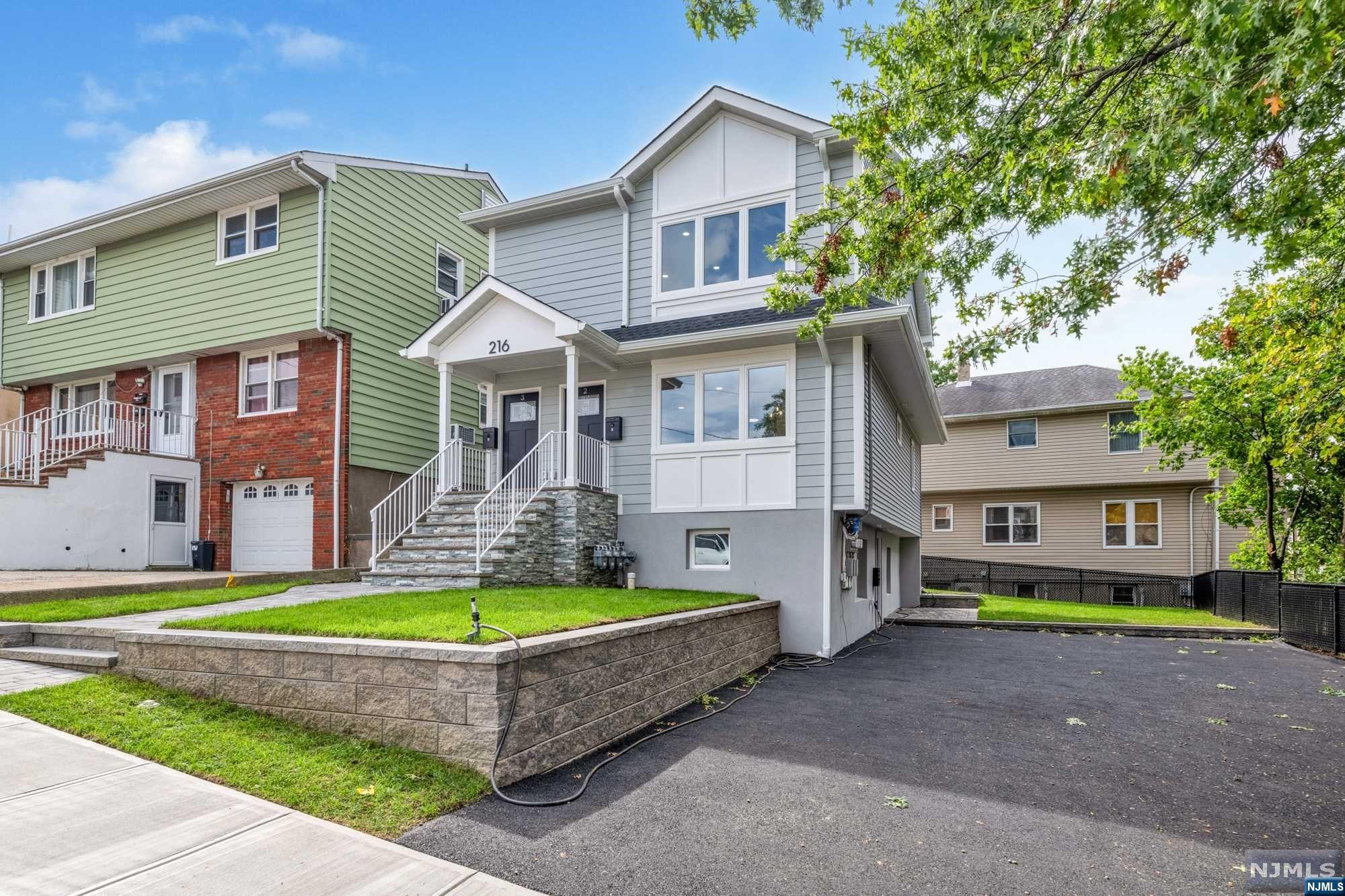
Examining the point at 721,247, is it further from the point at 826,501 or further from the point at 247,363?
the point at 247,363

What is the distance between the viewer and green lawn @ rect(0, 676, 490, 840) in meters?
4.04

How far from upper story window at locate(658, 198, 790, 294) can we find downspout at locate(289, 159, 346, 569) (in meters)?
6.40

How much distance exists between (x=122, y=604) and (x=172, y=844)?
18.7 ft

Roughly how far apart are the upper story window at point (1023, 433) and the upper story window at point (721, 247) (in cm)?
1600

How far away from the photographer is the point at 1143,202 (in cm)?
554

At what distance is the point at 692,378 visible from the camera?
1124 cm

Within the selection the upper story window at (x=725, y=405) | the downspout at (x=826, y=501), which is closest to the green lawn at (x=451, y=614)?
the downspout at (x=826, y=501)

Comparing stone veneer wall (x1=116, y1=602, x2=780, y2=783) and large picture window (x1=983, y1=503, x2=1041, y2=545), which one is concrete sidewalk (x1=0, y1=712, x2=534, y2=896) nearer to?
stone veneer wall (x1=116, y1=602, x2=780, y2=783)

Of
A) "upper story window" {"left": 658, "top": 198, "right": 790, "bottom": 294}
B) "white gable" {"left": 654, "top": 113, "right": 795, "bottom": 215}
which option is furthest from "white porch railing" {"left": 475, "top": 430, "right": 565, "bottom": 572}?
"white gable" {"left": 654, "top": 113, "right": 795, "bottom": 215}

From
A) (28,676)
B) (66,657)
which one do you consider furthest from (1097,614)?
(28,676)

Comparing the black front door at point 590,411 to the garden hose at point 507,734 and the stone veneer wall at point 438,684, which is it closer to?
the garden hose at point 507,734

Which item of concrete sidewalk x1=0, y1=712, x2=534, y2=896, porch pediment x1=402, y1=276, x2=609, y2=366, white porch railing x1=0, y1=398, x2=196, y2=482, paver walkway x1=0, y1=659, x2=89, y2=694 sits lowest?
concrete sidewalk x1=0, y1=712, x2=534, y2=896

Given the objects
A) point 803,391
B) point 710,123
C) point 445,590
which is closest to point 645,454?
point 803,391

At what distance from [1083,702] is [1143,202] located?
499 cm
